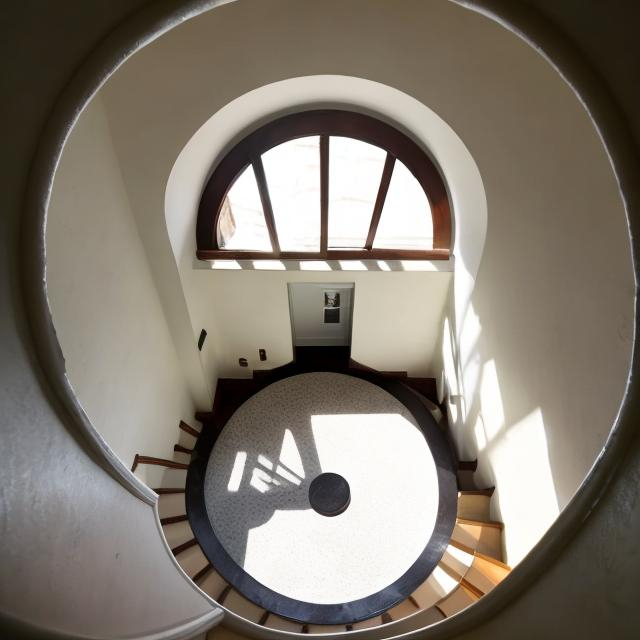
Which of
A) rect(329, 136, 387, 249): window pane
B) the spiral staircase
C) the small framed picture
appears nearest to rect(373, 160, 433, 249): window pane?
rect(329, 136, 387, 249): window pane

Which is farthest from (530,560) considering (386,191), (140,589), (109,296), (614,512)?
(386,191)

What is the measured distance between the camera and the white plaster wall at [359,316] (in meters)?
4.34

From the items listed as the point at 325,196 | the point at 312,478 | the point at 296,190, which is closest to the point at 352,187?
the point at 325,196

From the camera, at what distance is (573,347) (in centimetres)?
212

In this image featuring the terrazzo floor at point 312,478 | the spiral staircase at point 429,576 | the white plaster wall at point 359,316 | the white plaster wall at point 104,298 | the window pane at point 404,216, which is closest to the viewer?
the white plaster wall at point 104,298

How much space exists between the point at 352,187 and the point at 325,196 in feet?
0.87

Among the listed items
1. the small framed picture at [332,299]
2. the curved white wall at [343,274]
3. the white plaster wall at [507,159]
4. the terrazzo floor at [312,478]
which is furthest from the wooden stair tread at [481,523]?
the small framed picture at [332,299]

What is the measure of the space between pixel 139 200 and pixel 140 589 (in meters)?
2.54

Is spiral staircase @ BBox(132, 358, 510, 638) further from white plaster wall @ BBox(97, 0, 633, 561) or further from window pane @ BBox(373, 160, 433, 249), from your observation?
window pane @ BBox(373, 160, 433, 249)

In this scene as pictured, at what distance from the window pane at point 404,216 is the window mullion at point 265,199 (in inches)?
38.8

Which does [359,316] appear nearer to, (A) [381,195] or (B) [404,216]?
(B) [404,216]

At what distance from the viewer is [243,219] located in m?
4.22

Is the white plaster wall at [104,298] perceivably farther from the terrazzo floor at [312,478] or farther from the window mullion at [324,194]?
the window mullion at [324,194]

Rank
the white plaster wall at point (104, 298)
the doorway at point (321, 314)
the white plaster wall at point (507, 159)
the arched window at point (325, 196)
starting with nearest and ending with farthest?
the white plaster wall at point (507, 159) < the white plaster wall at point (104, 298) < the arched window at point (325, 196) < the doorway at point (321, 314)
